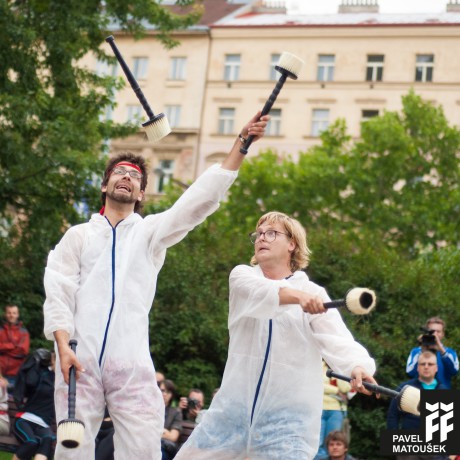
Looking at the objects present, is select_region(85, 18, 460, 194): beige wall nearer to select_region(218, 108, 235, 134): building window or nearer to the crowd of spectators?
select_region(218, 108, 235, 134): building window

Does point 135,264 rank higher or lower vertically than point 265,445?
higher

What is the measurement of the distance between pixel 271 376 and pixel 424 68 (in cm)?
4772

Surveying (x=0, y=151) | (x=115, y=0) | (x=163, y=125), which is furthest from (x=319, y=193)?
(x=163, y=125)

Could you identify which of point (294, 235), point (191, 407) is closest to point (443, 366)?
point (191, 407)

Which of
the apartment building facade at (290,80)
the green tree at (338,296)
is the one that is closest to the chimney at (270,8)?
the apartment building facade at (290,80)

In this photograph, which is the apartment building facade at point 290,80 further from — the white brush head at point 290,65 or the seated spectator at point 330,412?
the white brush head at point 290,65

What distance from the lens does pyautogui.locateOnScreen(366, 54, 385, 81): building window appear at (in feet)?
174

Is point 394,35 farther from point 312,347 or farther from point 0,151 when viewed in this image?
point 312,347

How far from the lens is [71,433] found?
604cm

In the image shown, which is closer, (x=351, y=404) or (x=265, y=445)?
(x=265, y=445)

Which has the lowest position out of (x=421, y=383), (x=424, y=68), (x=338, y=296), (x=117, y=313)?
(x=117, y=313)

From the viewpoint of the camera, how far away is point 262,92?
178 feet

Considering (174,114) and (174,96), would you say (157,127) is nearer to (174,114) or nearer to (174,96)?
(174,114)

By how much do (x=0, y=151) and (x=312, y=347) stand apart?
13668mm
